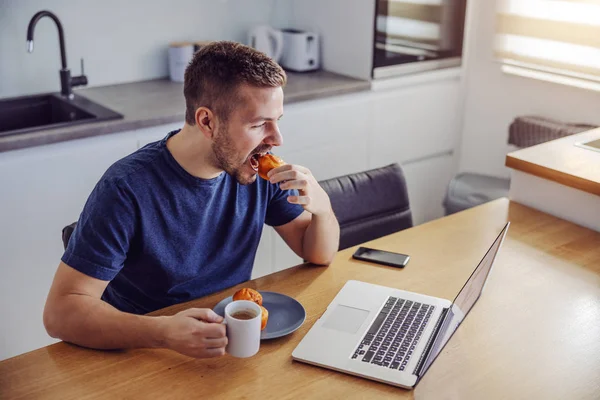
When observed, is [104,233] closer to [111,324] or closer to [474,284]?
[111,324]

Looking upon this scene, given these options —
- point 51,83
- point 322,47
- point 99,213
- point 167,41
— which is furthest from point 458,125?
point 99,213

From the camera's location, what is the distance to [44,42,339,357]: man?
1314 millimetres

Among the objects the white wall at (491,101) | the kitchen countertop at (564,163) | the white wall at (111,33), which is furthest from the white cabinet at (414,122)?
the kitchen countertop at (564,163)

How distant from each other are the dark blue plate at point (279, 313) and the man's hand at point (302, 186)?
8.4 inches

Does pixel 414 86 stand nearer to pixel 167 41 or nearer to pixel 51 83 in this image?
pixel 167 41

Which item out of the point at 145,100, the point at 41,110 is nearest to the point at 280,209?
the point at 145,100

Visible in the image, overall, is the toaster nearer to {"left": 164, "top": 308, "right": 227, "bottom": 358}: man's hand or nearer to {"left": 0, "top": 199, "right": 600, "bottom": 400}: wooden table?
{"left": 0, "top": 199, "right": 600, "bottom": 400}: wooden table

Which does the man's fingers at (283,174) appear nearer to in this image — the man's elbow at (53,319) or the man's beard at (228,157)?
the man's beard at (228,157)

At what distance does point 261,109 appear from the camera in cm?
148

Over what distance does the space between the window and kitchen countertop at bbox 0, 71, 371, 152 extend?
0.74m

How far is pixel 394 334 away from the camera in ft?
4.52

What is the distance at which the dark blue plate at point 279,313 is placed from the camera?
1365 millimetres

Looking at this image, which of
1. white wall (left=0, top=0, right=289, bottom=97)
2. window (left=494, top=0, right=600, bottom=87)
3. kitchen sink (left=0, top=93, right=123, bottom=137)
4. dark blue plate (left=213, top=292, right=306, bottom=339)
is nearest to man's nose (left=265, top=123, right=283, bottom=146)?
dark blue plate (left=213, top=292, right=306, bottom=339)

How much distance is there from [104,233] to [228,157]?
→ 1.00 ft
